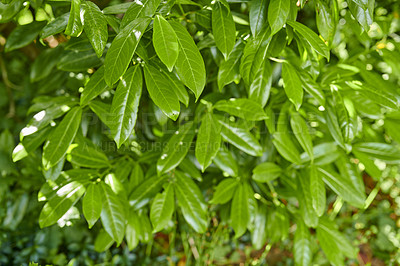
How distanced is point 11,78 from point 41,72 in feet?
1.92

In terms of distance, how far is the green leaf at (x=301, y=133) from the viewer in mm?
953

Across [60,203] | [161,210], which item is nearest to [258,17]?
[161,210]

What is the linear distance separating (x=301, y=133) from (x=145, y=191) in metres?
0.47

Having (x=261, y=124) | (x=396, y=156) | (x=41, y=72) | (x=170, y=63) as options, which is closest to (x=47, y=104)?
(x=41, y=72)

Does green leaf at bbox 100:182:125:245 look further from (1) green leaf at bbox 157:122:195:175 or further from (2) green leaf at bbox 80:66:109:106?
(2) green leaf at bbox 80:66:109:106

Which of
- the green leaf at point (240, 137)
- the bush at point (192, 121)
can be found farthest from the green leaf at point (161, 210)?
the green leaf at point (240, 137)

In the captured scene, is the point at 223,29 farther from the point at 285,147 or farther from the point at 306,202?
the point at 306,202

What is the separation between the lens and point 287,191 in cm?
113

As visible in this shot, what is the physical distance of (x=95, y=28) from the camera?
71 cm

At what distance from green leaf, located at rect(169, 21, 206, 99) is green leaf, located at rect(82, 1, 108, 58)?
0.48 feet

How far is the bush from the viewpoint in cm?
74

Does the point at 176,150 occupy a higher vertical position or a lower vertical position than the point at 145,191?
higher

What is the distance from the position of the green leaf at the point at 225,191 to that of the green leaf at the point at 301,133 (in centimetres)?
26

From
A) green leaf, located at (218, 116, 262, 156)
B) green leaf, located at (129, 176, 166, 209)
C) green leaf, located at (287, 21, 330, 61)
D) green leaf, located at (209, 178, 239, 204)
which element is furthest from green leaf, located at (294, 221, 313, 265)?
green leaf, located at (287, 21, 330, 61)
